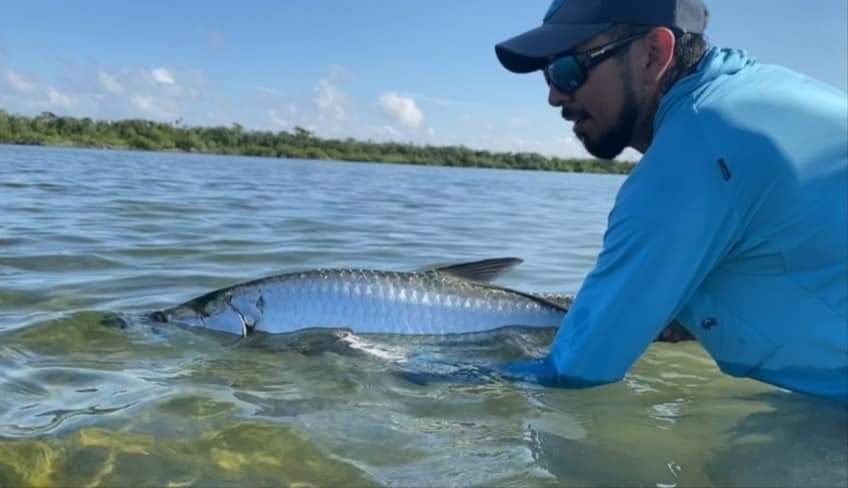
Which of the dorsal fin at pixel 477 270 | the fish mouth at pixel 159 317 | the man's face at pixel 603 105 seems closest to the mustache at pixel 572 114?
the man's face at pixel 603 105

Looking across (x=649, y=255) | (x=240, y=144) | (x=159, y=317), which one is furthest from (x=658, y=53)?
(x=240, y=144)

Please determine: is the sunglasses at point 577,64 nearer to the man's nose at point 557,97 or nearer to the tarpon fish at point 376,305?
the man's nose at point 557,97

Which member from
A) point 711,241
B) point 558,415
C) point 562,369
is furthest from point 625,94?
point 558,415

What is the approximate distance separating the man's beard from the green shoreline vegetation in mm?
45995

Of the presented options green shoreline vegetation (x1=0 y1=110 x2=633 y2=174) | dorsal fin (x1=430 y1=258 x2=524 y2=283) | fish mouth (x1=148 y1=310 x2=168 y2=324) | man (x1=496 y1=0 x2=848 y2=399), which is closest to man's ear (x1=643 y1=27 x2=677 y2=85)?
man (x1=496 y1=0 x2=848 y2=399)

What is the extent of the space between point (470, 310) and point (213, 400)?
56.5 inches

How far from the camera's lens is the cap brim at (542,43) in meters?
2.73

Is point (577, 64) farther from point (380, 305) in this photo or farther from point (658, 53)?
point (380, 305)

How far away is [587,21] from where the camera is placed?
8.98 ft

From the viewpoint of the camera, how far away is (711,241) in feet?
8.05

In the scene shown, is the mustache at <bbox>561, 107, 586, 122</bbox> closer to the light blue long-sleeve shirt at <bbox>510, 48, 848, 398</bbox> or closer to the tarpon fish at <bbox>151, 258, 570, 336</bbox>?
the light blue long-sleeve shirt at <bbox>510, 48, 848, 398</bbox>

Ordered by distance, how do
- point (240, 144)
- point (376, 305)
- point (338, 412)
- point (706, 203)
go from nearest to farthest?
point (706, 203), point (338, 412), point (376, 305), point (240, 144)

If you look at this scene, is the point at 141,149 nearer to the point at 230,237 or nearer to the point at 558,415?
the point at 230,237

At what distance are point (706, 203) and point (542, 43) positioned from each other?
0.76 metres
